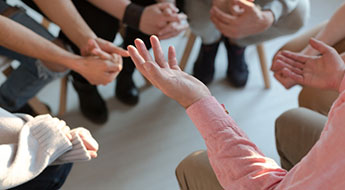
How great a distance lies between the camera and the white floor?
1.19 metres

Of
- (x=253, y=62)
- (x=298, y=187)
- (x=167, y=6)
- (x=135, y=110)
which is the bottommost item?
(x=253, y=62)

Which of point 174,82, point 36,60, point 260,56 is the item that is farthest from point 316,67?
point 36,60

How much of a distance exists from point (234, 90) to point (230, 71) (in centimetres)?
8

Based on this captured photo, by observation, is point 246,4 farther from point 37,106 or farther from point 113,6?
point 37,106

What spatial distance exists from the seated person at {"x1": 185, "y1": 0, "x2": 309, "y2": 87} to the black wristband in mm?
194

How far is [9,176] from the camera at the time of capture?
0.66 m

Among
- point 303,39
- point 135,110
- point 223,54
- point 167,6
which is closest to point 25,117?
point 167,6

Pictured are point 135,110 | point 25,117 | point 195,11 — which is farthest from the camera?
point 135,110

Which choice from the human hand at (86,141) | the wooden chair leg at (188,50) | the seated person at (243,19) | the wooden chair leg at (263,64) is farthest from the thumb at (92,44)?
the wooden chair leg at (263,64)

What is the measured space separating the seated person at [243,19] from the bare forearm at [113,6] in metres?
0.23

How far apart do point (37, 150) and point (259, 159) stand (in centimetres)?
44

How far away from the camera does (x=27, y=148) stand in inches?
27.7

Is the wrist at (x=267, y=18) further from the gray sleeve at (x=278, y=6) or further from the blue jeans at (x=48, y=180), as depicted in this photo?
the blue jeans at (x=48, y=180)

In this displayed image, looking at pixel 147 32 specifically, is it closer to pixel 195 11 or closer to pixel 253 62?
pixel 195 11
